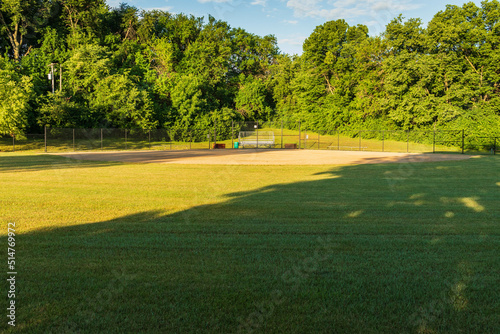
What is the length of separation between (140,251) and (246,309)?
230 centimetres

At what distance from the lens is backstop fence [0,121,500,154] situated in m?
40.0

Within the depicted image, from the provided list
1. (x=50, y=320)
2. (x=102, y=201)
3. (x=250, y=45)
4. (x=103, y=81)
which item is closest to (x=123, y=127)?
(x=103, y=81)

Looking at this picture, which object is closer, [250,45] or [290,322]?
[290,322]

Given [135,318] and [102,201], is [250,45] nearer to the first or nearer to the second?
[102,201]

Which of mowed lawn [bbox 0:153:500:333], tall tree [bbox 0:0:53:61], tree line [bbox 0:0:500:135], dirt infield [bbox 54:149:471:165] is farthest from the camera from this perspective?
tall tree [bbox 0:0:53:61]

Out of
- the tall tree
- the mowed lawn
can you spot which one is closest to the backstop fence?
the tall tree

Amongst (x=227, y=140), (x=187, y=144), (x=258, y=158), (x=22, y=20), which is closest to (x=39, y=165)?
(x=258, y=158)

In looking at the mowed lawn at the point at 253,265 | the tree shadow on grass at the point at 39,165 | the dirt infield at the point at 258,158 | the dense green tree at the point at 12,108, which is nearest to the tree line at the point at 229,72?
the dense green tree at the point at 12,108

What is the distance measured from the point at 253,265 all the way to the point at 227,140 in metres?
47.5

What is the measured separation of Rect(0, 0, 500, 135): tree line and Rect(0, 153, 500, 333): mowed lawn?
34.6 m

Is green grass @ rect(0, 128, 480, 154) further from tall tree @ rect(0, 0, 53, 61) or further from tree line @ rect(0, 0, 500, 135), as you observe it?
tall tree @ rect(0, 0, 53, 61)

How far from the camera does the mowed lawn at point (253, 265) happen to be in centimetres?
359

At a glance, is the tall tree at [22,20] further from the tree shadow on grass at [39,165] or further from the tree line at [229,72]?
the tree shadow on grass at [39,165]

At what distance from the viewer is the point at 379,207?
907 centimetres
